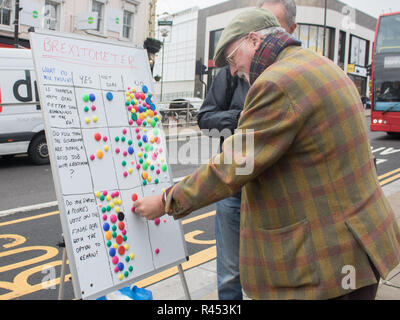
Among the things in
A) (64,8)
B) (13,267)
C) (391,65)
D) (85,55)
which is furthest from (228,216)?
(64,8)

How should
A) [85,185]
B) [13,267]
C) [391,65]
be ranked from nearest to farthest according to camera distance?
[85,185]
[13,267]
[391,65]

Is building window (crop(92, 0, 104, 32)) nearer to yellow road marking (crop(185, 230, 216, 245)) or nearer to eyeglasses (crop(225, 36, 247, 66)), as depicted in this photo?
yellow road marking (crop(185, 230, 216, 245))

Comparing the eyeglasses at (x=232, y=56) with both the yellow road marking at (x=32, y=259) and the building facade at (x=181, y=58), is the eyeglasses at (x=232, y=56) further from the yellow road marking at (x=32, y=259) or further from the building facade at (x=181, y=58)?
the building facade at (x=181, y=58)

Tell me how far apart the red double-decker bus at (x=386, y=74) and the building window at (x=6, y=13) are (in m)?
13.8

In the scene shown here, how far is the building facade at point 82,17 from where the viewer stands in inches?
653

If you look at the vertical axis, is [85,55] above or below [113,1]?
below

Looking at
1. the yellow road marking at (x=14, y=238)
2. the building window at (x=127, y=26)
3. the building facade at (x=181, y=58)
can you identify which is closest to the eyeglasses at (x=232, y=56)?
the yellow road marking at (x=14, y=238)

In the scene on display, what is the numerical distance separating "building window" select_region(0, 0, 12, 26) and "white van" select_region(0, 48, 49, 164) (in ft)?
31.9

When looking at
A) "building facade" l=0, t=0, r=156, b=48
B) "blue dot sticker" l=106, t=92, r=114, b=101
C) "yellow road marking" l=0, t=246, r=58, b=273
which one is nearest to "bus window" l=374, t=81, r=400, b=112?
"building facade" l=0, t=0, r=156, b=48

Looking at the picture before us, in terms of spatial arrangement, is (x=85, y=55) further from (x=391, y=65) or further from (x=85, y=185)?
(x=391, y=65)

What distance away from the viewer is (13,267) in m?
3.78

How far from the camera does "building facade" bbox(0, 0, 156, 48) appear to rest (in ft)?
54.4

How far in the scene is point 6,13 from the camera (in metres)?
16.7
